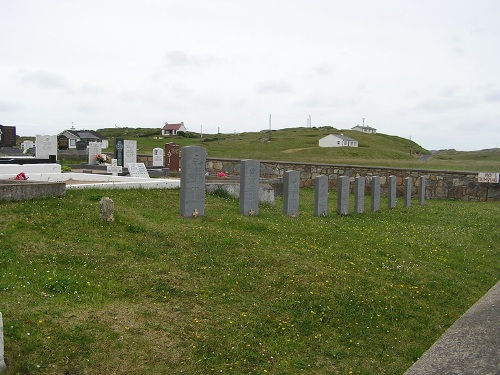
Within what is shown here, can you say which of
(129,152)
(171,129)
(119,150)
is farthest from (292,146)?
(119,150)

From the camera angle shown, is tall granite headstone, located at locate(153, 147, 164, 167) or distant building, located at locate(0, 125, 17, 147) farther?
distant building, located at locate(0, 125, 17, 147)

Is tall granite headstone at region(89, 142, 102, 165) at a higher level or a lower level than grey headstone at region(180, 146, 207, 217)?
higher

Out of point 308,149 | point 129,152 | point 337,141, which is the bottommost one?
point 129,152

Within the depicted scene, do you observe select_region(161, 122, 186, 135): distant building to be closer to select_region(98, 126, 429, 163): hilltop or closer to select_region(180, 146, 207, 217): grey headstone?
select_region(98, 126, 429, 163): hilltop

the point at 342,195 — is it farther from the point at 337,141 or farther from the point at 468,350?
the point at 337,141

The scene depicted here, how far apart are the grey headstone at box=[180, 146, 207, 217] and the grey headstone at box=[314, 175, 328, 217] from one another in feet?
11.3

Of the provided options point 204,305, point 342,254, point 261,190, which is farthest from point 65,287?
point 261,190

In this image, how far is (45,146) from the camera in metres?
21.8

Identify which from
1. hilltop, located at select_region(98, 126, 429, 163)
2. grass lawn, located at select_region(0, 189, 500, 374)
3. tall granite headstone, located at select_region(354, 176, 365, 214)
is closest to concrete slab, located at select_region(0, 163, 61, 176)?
grass lawn, located at select_region(0, 189, 500, 374)

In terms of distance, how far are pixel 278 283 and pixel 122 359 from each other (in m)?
2.62

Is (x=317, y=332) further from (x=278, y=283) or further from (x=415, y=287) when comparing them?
(x=415, y=287)

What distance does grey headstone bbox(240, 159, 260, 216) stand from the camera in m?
11.5

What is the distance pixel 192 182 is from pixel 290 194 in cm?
292

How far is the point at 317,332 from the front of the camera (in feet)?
20.1
